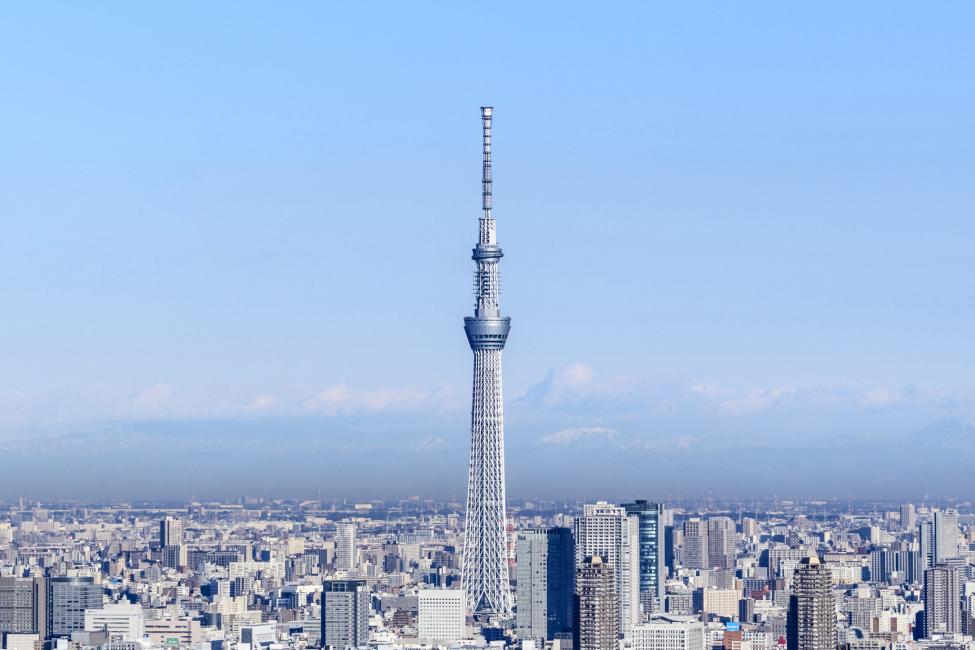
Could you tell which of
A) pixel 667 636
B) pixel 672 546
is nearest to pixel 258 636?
pixel 667 636

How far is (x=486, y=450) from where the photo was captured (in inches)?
2788

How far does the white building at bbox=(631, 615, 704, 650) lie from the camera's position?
56.0 m

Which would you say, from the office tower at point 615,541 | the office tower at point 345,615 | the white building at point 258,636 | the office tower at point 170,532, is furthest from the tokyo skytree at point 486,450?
the office tower at point 170,532

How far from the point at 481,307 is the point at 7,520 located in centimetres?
2046

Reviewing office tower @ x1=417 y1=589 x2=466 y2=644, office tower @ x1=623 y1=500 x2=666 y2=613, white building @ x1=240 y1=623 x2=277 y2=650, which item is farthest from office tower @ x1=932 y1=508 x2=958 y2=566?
white building @ x1=240 y1=623 x2=277 y2=650

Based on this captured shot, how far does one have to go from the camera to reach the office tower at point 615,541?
65375 millimetres

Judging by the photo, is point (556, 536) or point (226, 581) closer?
point (556, 536)

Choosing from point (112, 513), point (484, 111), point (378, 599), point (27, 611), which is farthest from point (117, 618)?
point (112, 513)

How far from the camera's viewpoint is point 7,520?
82.6 m

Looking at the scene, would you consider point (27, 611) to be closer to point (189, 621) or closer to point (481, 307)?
point (189, 621)

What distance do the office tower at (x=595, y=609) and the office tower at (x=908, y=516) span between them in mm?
32390

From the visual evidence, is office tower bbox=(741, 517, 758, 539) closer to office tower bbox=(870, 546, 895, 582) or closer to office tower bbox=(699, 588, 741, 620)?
office tower bbox=(870, 546, 895, 582)

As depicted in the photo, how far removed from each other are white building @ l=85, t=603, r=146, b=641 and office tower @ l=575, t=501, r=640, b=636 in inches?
422

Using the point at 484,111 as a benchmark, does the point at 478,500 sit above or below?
below
